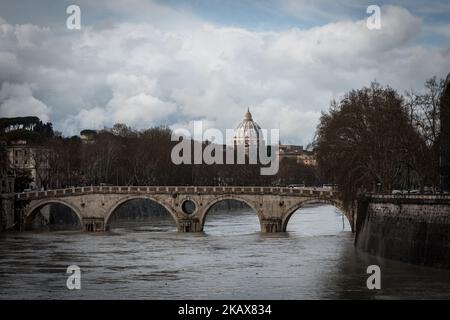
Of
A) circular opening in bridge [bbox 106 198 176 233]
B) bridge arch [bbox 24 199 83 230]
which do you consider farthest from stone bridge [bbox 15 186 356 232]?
circular opening in bridge [bbox 106 198 176 233]

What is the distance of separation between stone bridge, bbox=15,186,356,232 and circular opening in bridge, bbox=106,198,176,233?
115cm

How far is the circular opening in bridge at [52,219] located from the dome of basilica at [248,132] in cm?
11075

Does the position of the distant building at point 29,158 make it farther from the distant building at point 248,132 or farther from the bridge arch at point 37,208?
the distant building at point 248,132

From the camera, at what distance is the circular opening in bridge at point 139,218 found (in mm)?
66875

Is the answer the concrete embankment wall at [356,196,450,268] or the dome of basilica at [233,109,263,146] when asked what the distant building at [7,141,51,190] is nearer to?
the concrete embankment wall at [356,196,450,268]

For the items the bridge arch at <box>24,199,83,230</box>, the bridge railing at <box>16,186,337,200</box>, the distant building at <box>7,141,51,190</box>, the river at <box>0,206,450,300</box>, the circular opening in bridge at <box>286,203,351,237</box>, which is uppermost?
the distant building at <box>7,141,51,190</box>

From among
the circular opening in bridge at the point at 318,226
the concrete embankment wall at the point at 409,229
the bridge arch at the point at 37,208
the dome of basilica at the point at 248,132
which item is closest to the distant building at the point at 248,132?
the dome of basilica at the point at 248,132

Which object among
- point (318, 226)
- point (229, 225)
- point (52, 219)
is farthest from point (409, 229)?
point (52, 219)

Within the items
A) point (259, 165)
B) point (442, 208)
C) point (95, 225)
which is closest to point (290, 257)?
point (442, 208)

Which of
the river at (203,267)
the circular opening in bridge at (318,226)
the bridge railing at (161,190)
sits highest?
the bridge railing at (161,190)

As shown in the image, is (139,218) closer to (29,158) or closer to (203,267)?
(29,158)

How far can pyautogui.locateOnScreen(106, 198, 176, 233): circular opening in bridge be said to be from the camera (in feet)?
219

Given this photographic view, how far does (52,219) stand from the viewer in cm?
7194

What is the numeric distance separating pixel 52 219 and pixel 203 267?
3334cm
